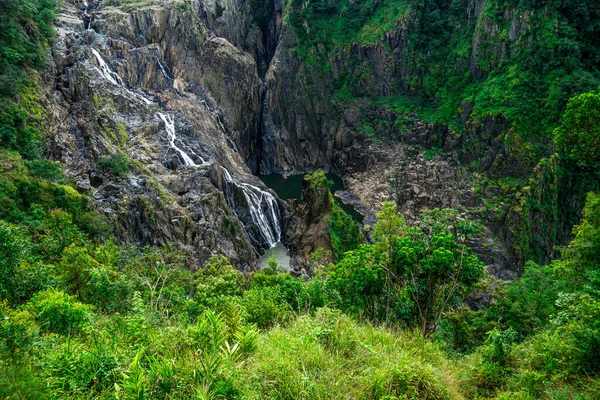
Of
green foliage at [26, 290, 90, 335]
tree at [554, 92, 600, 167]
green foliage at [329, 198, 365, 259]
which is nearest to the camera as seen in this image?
green foliage at [26, 290, 90, 335]

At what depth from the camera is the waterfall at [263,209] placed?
1613 inches

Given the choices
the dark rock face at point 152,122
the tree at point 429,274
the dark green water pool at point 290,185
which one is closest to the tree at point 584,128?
the tree at point 429,274

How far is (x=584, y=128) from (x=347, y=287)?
1365 centimetres

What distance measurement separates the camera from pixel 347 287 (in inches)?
563

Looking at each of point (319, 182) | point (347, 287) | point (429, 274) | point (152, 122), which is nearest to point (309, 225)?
point (319, 182)

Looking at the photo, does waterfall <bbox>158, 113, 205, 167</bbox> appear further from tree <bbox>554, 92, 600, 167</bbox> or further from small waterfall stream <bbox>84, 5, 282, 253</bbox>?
tree <bbox>554, 92, 600, 167</bbox>

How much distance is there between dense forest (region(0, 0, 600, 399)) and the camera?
→ 6.00 meters

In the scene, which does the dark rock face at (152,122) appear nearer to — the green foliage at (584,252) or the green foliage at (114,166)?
the green foliage at (114,166)

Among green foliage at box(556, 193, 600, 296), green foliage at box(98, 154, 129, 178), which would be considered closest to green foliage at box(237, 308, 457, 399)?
green foliage at box(556, 193, 600, 296)

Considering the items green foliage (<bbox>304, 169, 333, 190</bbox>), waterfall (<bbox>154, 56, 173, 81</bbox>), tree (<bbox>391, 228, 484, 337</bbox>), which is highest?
waterfall (<bbox>154, 56, 173, 81</bbox>)

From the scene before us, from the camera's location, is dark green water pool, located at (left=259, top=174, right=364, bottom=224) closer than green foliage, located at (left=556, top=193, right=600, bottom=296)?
No

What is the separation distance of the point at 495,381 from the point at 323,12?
70.4 m

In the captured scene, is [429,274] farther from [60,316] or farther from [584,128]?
[584,128]

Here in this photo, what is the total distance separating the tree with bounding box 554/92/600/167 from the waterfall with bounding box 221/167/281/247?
29.2 metres
